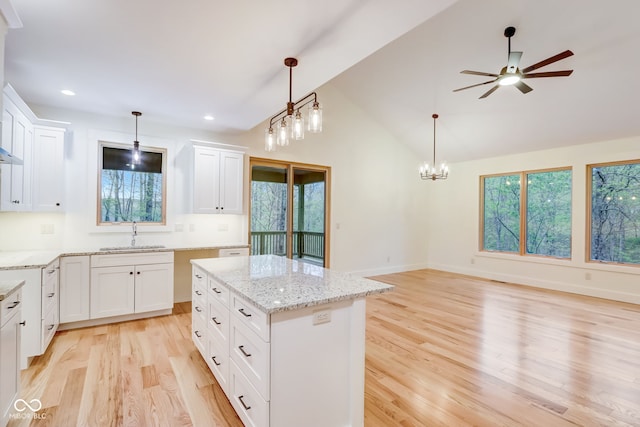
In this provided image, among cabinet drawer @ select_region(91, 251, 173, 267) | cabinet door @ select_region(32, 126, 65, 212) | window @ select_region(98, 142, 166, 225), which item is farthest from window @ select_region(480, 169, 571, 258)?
cabinet door @ select_region(32, 126, 65, 212)

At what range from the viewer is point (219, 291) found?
87.9 inches

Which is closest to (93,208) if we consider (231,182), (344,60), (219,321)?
(231,182)

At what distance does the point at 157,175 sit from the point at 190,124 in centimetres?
88

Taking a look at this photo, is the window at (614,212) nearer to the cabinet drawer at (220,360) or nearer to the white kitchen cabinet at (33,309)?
the cabinet drawer at (220,360)

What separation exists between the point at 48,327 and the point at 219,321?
2004mm

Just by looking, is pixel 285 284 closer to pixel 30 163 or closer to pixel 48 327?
pixel 48 327

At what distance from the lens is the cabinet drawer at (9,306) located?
1649mm

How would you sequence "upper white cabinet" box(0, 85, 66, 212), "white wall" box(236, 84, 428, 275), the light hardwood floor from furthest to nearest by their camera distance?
"white wall" box(236, 84, 428, 275) < "upper white cabinet" box(0, 85, 66, 212) < the light hardwood floor

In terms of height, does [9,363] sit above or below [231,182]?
below

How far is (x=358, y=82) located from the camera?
220 inches

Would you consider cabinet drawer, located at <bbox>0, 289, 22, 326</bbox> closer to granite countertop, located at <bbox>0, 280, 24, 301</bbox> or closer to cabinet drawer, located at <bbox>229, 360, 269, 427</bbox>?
granite countertop, located at <bbox>0, 280, 24, 301</bbox>

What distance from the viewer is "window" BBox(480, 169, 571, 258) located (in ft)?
18.2

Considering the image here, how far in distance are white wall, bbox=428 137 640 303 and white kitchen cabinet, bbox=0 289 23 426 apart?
7033mm

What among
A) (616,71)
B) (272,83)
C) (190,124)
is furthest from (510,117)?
(190,124)
